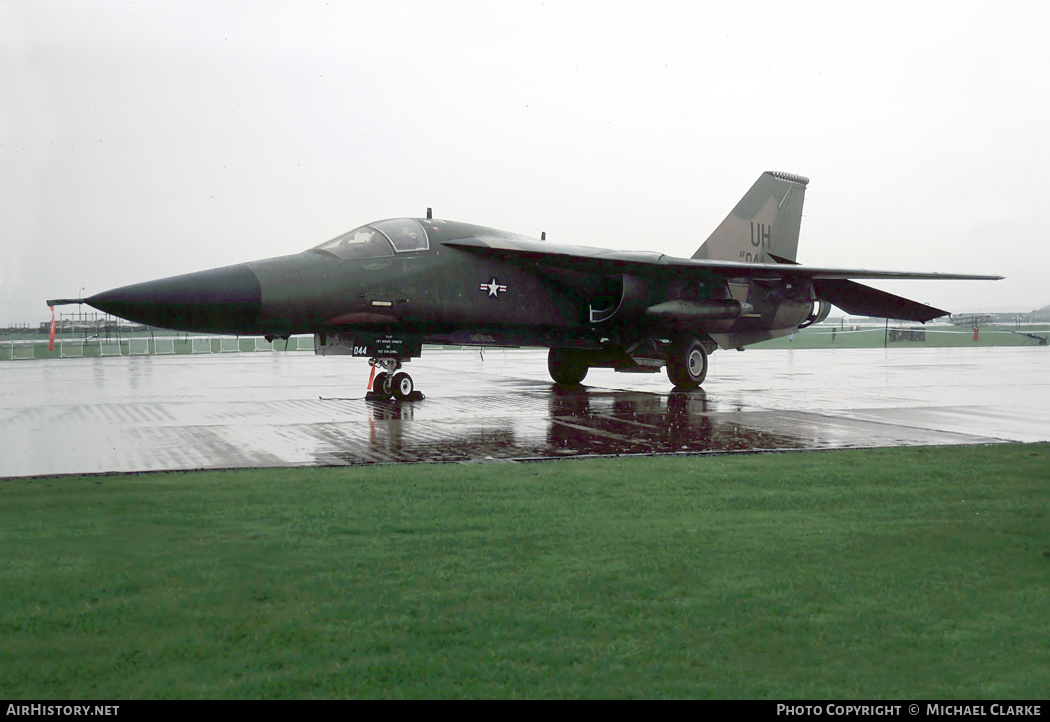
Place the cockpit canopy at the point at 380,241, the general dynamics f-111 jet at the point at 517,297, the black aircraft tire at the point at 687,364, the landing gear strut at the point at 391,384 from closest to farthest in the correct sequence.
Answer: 1. the general dynamics f-111 jet at the point at 517,297
2. the cockpit canopy at the point at 380,241
3. the landing gear strut at the point at 391,384
4. the black aircraft tire at the point at 687,364

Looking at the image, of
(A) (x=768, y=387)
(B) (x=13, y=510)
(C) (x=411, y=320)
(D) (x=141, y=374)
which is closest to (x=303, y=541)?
(B) (x=13, y=510)

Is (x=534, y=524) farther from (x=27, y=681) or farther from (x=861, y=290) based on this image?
(x=861, y=290)

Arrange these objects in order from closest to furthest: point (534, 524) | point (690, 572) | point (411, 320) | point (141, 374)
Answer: point (690, 572), point (534, 524), point (411, 320), point (141, 374)

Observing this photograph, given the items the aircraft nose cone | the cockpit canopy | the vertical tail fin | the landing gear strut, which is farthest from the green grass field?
the vertical tail fin

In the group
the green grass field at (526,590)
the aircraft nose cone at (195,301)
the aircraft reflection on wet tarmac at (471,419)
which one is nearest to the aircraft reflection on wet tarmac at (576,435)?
the aircraft reflection on wet tarmac at (471,419)

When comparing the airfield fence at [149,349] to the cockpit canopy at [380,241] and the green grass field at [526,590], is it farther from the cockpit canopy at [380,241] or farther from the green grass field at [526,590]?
the green grass field at [526,590]

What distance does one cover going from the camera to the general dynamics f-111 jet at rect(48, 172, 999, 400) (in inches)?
438

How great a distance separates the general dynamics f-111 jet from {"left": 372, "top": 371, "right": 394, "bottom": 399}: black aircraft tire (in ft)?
0.06

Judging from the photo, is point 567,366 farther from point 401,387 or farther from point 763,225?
point 763,225

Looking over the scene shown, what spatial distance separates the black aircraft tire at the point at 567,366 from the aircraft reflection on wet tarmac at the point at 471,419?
0.46 m

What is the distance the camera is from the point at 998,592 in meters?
3.53

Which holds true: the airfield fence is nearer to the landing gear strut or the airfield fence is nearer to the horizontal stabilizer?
the landing gear strut

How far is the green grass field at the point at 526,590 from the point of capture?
2742mm

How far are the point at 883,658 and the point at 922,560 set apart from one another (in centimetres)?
133
